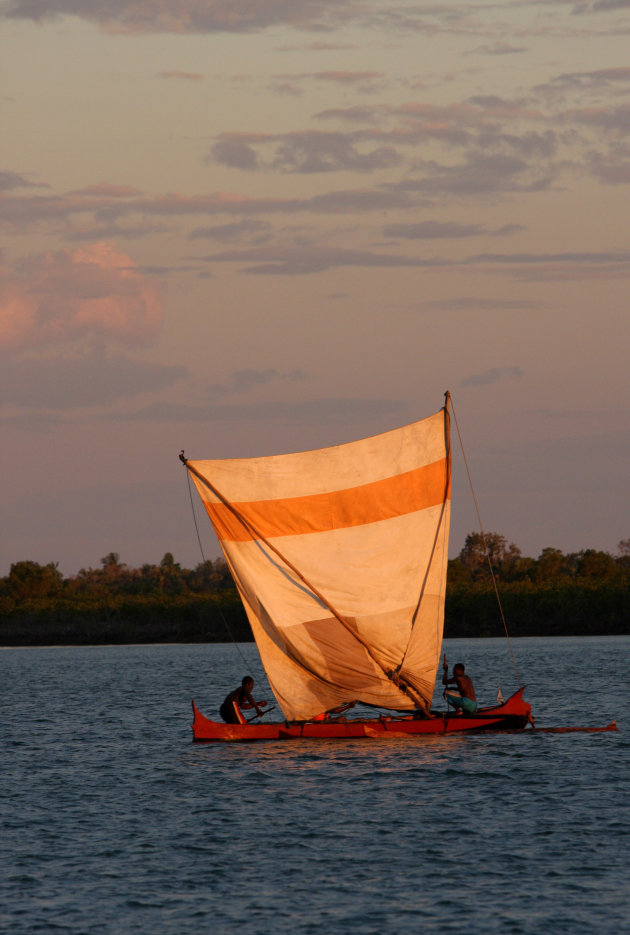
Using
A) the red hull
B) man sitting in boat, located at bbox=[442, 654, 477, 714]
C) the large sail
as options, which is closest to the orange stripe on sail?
the large sail

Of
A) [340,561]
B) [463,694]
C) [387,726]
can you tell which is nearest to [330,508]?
[340,561]

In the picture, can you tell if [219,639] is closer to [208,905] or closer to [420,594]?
[420,594]

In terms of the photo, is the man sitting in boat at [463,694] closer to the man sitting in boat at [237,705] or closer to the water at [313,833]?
the water at [313,833]

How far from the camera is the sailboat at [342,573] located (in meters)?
34.9

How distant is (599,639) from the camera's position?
118m

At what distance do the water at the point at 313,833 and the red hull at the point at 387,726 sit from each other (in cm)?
43

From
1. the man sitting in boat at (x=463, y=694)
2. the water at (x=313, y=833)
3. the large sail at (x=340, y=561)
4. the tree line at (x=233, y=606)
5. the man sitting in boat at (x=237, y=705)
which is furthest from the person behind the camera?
the tree line at (x=233, y=606)

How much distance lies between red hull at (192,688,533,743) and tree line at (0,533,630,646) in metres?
61.9

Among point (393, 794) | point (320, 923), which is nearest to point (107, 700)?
point (393, 794)

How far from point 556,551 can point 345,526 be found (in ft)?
439

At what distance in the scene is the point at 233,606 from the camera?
129 meters

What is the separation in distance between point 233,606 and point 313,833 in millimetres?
103164

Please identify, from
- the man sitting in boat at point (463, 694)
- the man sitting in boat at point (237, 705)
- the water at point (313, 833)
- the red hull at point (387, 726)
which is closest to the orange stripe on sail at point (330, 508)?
the man sitting in boat at point (237, 705)

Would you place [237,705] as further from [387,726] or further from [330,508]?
[330,508]
